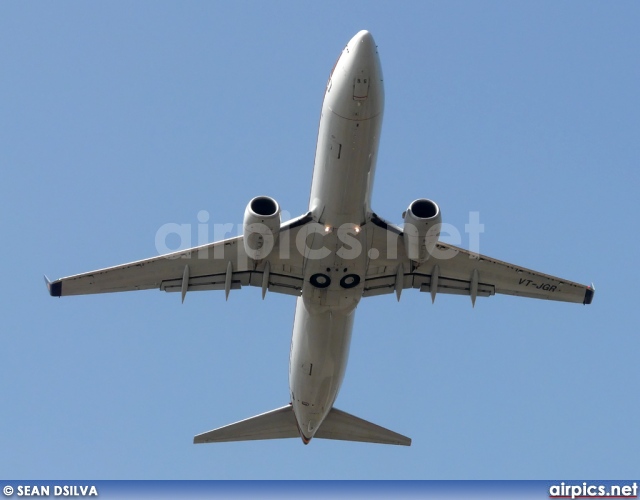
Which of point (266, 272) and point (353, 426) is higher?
point (266, 272)

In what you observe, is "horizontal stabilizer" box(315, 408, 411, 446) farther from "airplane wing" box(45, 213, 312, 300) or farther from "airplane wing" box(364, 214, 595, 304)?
"airplane wing" box(45, 213, 312, 300)

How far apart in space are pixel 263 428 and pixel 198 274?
7.68 metres

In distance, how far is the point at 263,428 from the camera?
41.1 meters

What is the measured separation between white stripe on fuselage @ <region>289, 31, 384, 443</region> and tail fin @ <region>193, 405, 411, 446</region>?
2.38 metres

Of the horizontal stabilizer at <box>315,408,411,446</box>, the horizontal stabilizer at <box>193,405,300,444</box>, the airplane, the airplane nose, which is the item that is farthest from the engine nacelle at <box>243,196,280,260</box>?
the horizontal stabilizer at <box>315,408,411,446</box>

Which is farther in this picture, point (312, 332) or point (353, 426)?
point (353, 426)

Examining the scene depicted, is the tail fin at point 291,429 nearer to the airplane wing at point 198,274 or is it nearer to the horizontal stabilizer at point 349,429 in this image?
the horizontal stabilizer at point 349,429

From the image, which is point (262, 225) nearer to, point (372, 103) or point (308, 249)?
point (308, 249)

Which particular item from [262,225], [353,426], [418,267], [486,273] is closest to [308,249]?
[262,225]

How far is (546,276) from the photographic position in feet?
125

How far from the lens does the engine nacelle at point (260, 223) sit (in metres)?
33.2

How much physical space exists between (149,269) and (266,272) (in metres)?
4.33

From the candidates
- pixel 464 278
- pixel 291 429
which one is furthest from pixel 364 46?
pixel 291 429

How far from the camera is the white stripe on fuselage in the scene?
31766 mm
